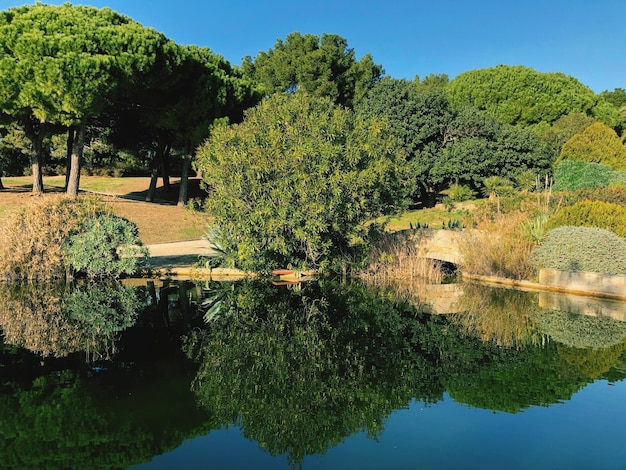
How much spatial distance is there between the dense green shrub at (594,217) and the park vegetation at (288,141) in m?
0.04

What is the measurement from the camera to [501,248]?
15.1 m

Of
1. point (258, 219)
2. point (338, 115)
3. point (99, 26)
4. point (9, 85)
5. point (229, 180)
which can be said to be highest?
point (99, 26)

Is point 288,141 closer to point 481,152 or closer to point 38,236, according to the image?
point 38,236

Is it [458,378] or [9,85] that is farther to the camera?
[9,85]

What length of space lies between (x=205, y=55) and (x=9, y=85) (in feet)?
35.9

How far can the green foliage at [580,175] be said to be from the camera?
2753 cm

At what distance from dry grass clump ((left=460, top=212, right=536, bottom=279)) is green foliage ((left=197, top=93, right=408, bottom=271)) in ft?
8.28

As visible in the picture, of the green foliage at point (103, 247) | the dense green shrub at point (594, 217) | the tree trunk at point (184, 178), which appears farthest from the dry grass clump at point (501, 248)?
the tree trunk at point (184, 178)

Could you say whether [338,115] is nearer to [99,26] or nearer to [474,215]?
[474,215]

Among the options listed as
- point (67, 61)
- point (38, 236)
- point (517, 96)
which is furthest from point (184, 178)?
point (517, 96)

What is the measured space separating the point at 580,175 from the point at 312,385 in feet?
87.6

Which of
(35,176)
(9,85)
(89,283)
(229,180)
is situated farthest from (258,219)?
(35,176)

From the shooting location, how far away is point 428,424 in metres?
5.95

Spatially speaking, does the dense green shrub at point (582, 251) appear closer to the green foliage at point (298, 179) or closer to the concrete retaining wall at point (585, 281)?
the concrete retaining wall at point (585, 281)
